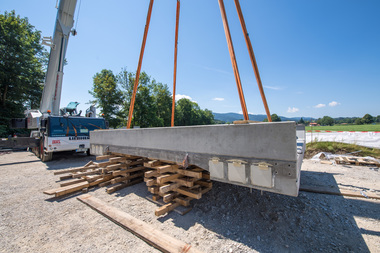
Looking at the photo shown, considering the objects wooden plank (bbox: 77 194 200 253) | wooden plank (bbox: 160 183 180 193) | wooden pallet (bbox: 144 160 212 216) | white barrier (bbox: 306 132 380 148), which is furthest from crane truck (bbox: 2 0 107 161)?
Result: white barrier (bbox: 306 132 380 148)

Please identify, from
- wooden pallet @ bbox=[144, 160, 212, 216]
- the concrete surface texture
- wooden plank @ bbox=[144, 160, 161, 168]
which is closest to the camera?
the concrete surface texture

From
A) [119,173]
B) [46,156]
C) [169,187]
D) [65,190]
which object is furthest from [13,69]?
[169,187]

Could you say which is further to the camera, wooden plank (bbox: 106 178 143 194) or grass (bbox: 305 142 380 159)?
grass (bbox: 305 142 380 159)

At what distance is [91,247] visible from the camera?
2402mm

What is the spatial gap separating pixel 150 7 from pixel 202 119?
65.1 m

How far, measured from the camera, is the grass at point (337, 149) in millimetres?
9024

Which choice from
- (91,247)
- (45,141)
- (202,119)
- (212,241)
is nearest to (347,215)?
(212,241)

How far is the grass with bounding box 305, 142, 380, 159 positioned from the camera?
29.6 ft

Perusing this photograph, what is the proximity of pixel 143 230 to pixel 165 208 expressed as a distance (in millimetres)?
585

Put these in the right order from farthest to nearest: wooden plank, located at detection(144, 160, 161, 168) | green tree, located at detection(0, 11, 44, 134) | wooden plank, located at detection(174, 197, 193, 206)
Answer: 1. green tree, located at detection(0, 11, 44, 134)
2. wooden plank, located at detection(144, 160, 161, 168)
3. wooden plank, located at detection(174, 197, 193, 206)

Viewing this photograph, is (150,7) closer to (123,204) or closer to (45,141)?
(123,204)

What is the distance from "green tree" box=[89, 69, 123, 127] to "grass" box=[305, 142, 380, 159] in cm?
2397

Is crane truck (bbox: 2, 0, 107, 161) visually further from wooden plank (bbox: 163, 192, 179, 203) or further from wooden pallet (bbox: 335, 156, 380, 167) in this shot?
wooden pallet (bbox: 335, 156, 380, 167)

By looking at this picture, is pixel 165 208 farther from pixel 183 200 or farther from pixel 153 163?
pixel 153 163
